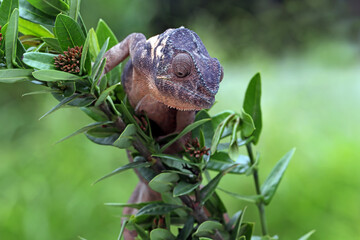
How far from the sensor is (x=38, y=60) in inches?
14.3

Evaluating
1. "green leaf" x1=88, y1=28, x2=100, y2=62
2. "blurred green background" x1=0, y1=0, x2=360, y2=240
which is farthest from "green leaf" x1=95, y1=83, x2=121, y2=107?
"blurred green background" x1=0, y1=0, x2=360, y2=240

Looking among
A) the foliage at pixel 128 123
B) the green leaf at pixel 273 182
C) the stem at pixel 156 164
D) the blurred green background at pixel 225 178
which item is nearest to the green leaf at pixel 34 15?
the foliage at pixel 128 123

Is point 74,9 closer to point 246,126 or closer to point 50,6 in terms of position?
point 50,6

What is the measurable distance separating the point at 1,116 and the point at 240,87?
1.35 metres

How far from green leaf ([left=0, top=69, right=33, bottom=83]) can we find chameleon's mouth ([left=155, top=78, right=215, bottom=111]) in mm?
113

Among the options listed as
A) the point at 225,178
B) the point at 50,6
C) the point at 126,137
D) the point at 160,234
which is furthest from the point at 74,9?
the point at 225,178

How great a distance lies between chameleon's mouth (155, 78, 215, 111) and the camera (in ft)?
1.28

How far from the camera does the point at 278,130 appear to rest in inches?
75.5

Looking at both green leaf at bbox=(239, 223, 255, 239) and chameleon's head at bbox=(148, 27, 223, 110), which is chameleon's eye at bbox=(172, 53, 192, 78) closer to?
chameleon's head at bbox=(148, 27, 223, 110)

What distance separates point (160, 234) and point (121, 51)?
19 centimetres

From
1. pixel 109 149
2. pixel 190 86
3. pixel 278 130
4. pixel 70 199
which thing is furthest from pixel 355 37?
pixel 190 86

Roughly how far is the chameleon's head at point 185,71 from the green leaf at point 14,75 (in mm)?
113

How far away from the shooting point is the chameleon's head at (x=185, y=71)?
1.27 feet

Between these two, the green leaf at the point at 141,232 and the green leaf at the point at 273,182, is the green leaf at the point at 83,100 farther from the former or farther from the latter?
the green leaf at the point at 273,182
